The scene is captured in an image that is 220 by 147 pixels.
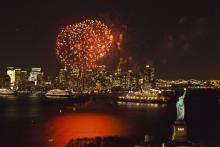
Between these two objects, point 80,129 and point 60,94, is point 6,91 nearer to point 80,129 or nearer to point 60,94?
point 60,94

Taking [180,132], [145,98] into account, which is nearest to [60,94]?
[145,98]

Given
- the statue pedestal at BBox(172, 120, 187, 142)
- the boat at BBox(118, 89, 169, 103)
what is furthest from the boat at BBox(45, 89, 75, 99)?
the statue pedestal at BBox(172, 120, 187, 142)

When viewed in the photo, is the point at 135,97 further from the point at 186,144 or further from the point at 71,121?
the point at 186,144

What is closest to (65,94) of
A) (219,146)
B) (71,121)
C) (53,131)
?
(71,121)

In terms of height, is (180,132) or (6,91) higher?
(6,91)

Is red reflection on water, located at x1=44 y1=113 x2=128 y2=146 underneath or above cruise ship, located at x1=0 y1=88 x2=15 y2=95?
underneath

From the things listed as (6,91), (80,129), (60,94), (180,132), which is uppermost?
(6,91)

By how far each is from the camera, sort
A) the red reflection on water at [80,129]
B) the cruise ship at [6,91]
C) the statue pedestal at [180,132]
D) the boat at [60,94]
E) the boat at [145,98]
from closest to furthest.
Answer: the statue pedestal at [180,132], the red reflection on water at [80,129], the boat at [145,98], the boat at [60,94], the cruise ship at [6,91]

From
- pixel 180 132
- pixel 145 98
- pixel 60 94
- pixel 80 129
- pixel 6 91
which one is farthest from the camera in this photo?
pixel 6 91

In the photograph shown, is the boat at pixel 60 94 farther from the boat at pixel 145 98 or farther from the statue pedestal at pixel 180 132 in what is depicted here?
the statue pedestal at pixel 180 132

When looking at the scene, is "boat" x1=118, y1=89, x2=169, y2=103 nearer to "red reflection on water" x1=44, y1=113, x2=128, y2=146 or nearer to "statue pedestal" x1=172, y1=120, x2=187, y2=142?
"red reflection on water" x1=44, y1=113, x2=128, y2=146

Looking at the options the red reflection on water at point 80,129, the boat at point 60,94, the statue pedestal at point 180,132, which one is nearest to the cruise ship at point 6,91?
the boat at point 60,94
